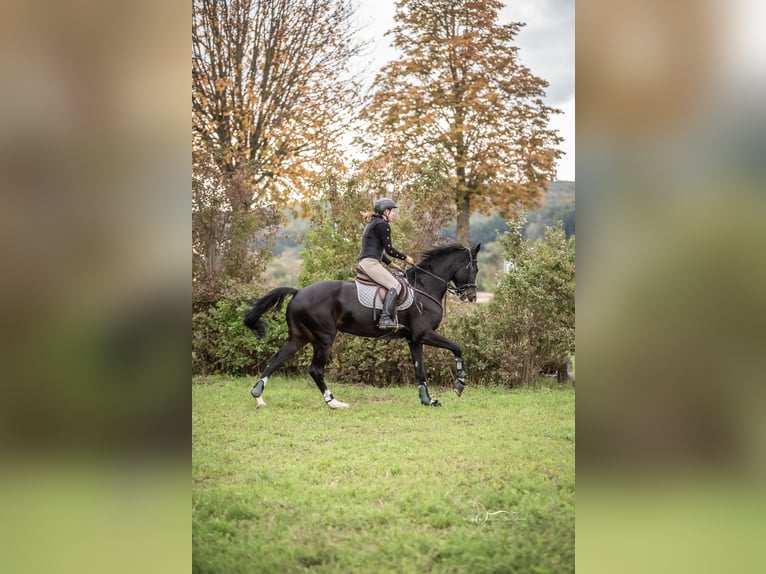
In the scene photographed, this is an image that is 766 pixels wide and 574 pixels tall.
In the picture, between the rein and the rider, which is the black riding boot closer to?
the rider

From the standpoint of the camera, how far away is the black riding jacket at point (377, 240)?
245 inches

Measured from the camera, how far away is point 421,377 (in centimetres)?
655

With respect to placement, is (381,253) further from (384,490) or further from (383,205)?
(384,490)

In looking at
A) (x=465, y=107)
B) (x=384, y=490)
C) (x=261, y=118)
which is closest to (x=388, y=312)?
(x=384, y=490)

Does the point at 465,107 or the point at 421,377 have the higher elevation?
the point at 465,107

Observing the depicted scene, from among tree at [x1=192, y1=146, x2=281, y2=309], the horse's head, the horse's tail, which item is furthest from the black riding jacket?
tree at [x1=192, y1=146, x2=281, y2=309]

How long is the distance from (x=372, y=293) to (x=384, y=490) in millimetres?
2897

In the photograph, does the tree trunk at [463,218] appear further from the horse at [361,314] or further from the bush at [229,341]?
the bush at [229,341]
